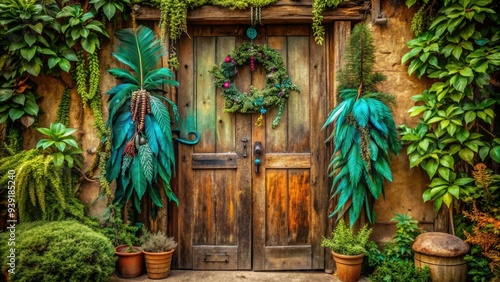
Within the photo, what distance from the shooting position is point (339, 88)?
4211 millimetres

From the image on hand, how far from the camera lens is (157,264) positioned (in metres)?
4.02

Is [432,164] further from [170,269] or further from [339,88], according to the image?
[170,269]

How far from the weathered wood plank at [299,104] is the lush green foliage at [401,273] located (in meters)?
1.30

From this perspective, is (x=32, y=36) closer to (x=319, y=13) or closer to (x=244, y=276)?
(x=319, y=13)

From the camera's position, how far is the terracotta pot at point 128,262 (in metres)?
4.00

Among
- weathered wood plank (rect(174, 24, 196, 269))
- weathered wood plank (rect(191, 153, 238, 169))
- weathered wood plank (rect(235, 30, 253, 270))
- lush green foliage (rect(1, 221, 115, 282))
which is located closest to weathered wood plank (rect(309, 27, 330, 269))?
weathered wood plank (rect(235, 30, 253, 270))

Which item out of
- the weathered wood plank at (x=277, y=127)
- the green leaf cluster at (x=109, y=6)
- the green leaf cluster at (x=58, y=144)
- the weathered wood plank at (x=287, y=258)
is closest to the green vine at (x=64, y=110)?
the green leaf cluster at (x=58, y=144)

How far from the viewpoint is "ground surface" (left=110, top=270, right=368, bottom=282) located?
4.14m

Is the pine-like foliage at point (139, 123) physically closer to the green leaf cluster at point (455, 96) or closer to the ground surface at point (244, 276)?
the ground surface at point (244, 276)

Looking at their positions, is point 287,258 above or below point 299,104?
below

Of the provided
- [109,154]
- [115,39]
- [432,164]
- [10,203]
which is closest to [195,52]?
[115,39]

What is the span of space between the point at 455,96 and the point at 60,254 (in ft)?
11.4

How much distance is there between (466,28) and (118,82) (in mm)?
3171

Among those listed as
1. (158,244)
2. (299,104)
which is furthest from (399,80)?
(158,244)
